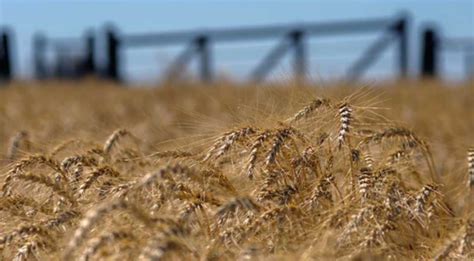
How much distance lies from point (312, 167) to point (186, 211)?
0.33 meters

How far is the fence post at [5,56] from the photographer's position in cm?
1611

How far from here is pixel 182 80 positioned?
996 centimetres

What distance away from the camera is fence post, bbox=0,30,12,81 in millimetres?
16109

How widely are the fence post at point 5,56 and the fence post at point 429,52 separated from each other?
6147 millimetres

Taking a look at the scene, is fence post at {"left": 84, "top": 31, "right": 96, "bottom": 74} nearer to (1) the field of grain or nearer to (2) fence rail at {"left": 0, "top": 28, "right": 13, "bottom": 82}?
(2) fence rail at {"left": 0, "top": 28, "right": 13, "bottom": 82}

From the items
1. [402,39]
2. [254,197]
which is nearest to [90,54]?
[402,39]

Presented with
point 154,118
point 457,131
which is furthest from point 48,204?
point 154,118

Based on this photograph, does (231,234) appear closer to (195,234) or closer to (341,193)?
(195,234)

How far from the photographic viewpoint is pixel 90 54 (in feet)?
57.6

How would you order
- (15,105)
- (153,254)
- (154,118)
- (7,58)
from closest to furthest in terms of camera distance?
(153,254) → (154,118) → (15,105) → (7,58)

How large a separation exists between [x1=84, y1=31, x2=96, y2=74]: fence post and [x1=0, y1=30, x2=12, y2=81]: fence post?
58.5 inches

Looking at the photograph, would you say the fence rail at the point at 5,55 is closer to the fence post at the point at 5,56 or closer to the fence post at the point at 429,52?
the fence post at the point at 5,56

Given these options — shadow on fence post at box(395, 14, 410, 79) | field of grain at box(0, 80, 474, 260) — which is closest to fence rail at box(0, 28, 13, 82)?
shadow on fence post at box(395, 14, 410, 79)

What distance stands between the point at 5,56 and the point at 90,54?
175cm
